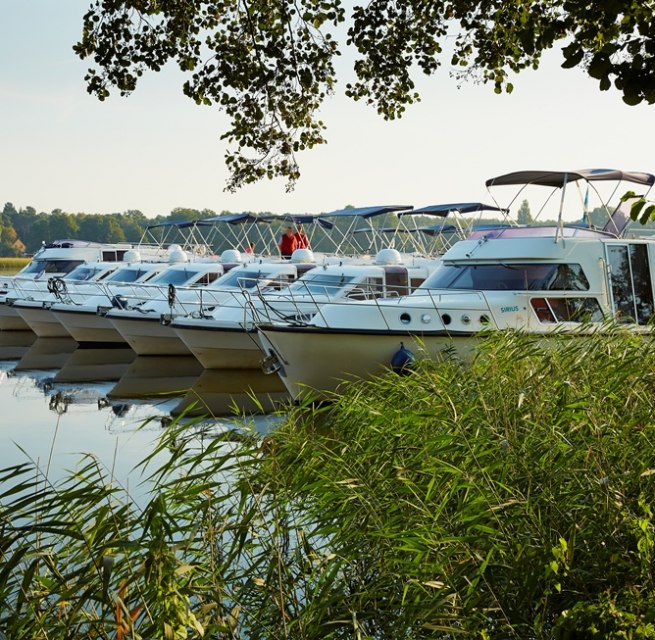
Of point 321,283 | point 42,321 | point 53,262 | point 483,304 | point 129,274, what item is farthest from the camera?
point 53,262

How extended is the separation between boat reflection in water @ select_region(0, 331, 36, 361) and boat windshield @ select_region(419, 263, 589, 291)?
57.6 feet

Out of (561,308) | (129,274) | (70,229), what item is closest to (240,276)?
(129,274)

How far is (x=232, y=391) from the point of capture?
2311 centimetres

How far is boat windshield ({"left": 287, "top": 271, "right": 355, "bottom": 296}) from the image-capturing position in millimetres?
24609

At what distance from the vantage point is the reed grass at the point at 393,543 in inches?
212

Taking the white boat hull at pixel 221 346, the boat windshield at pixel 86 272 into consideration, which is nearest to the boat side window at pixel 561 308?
the white boat hull at pixel 221 346

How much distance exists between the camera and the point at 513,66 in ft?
34.5

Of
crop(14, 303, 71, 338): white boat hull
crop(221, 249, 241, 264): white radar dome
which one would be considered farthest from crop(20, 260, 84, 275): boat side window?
crop(221, 249, 241, 264): white radar dome

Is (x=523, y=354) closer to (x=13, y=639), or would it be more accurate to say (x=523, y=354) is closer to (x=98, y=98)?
(x=98, y=98)

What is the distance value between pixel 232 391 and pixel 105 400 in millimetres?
2666

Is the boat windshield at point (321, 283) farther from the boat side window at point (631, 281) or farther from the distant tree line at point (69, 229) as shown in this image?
the distant tree line at point (69, 229)

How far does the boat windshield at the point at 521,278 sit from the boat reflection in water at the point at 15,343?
17.6 metres

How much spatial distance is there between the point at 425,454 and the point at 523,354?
8.55 feet

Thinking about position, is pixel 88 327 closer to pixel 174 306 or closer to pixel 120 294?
pixel 120 294
